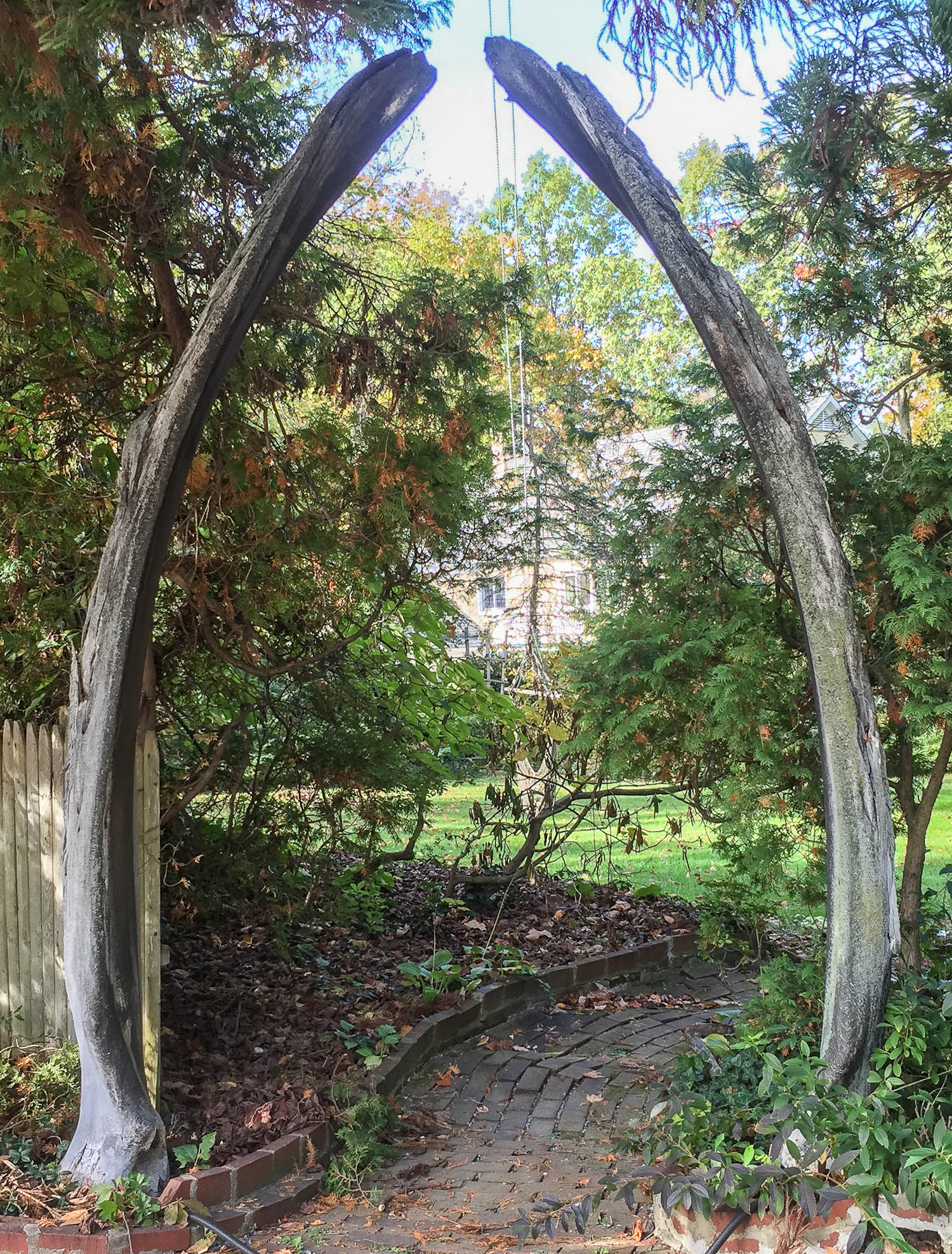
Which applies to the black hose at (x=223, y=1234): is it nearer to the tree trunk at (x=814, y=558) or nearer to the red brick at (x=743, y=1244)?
the red brick at (x=743, y=1244)

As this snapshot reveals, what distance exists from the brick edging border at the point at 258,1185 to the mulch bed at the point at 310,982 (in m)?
0.11

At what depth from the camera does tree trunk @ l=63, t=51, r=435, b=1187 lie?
3725 millimetres

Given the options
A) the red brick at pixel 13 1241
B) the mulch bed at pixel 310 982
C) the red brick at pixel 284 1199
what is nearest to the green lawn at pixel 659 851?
the mulch bed at pixel 310 982

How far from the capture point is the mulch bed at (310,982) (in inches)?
171

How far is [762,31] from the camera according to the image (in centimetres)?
393

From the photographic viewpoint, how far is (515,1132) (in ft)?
15.0

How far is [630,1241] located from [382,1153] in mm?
1254

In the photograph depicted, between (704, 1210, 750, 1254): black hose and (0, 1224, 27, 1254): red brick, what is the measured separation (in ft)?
7.49

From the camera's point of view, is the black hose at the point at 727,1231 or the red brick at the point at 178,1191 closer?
the black hose at the point at 727,1231

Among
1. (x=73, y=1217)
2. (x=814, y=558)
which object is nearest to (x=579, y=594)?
(x=814, y=558)

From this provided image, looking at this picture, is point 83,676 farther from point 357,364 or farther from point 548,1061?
point 548,1061

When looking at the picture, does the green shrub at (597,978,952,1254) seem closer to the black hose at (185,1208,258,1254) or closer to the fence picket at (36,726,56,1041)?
the black hose at (185,1208,258,1254)

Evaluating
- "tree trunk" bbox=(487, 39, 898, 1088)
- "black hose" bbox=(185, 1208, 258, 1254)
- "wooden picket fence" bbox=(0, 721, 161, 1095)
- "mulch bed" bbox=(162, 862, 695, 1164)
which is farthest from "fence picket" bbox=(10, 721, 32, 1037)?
"tree trunk" bbox=(487, 39, 898, 1088)

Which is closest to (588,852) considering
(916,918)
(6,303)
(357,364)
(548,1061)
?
(548,1061)
